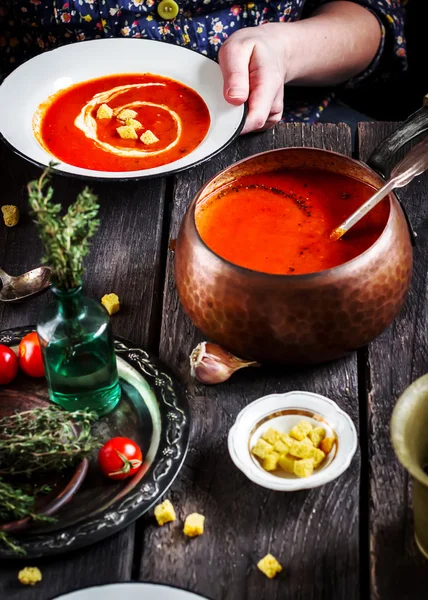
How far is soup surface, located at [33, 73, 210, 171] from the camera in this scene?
Result: 167cm

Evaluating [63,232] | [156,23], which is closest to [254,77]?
[156,23]

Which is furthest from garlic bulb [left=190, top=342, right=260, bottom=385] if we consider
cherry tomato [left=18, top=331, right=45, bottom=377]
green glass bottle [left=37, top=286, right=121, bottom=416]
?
cherry tomato [left=18, top=331, right=45, bottom=377]

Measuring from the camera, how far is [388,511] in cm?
110

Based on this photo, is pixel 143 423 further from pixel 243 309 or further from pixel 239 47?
pixel 239 47

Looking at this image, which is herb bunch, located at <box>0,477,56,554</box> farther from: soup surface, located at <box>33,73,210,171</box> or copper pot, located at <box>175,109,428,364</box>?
soup surface, located at <box>33,73,210,171</box>

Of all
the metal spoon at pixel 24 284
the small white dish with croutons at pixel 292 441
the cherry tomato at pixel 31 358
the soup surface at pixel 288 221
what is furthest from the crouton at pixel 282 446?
the metal spoon at pixel 24 284

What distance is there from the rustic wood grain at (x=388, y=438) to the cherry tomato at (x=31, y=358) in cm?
51

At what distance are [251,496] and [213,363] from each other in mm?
226

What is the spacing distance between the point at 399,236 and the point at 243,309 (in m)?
0.26

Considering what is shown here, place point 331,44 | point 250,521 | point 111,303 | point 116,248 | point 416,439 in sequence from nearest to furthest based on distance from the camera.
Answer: point 416,439, point 250,521, point 111,303, point 116,248, point 331,44

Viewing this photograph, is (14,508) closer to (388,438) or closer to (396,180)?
(388,438)

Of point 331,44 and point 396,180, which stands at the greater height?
point 396,180

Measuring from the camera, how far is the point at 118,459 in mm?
1131

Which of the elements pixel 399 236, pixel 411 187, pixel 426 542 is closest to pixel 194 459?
pixel 426 542
